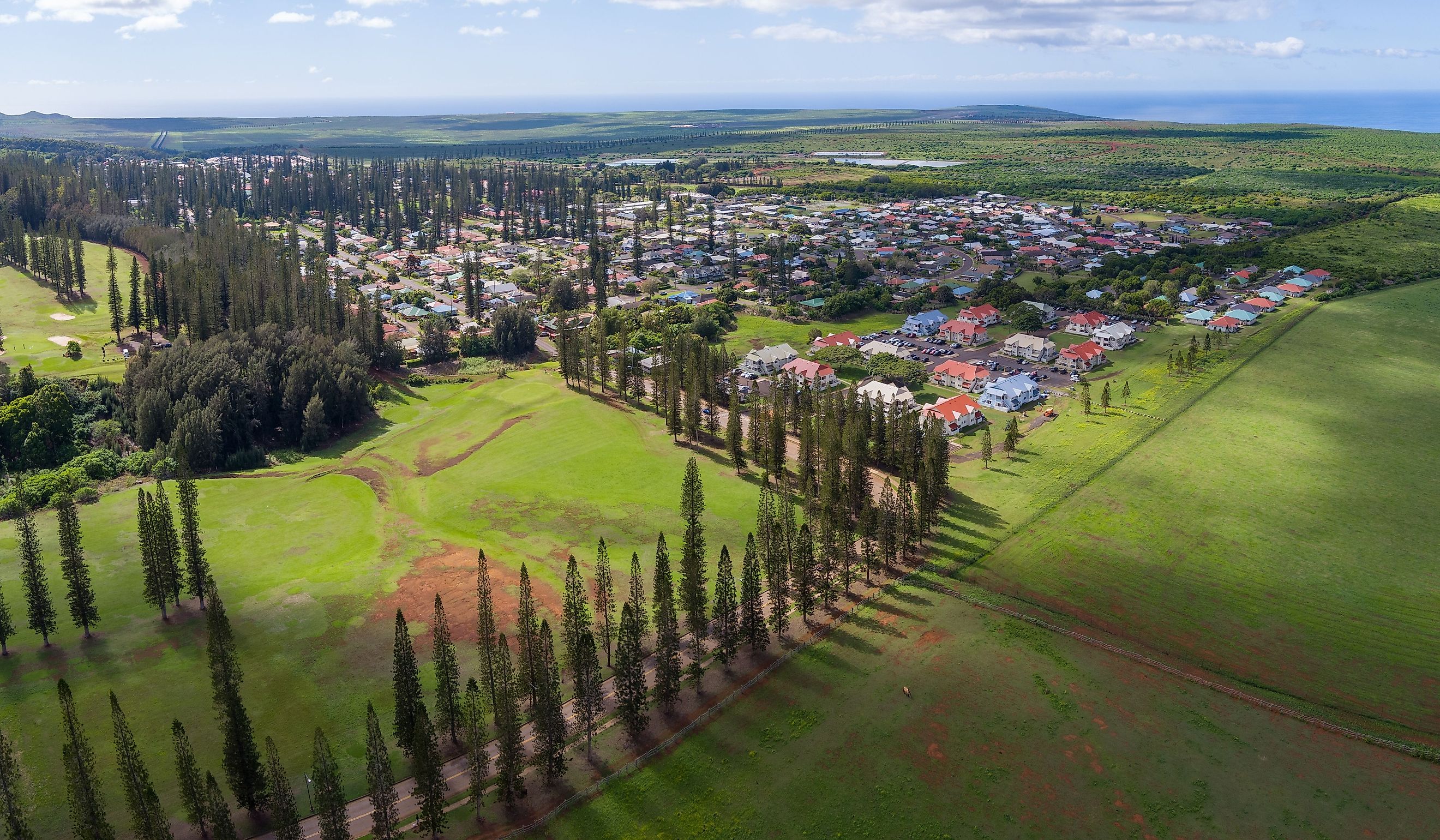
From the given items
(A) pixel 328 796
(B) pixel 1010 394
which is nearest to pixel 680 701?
(A) pixel 328 796

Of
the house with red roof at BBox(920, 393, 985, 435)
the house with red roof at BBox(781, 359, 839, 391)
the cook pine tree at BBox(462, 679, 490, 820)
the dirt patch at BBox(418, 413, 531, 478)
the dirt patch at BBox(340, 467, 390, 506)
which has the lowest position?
the cook pine tree at BBox(462, 679, 490, 820)

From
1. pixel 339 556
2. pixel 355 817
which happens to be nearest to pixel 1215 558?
pixel 355 817

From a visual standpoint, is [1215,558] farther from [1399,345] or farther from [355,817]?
[1399,345]

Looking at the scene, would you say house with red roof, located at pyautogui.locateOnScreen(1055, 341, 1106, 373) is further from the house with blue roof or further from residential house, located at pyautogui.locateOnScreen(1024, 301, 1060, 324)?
the house with blue roof

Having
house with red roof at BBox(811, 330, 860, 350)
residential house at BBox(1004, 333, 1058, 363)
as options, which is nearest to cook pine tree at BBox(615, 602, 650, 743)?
house with red roof at BBox(811, 330, 860, 350)

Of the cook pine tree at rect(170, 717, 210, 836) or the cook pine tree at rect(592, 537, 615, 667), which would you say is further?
the cook pine tree at rect(592, 537, 615, 667)

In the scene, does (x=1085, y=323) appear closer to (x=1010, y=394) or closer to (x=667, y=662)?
(x=1010, y=394)
